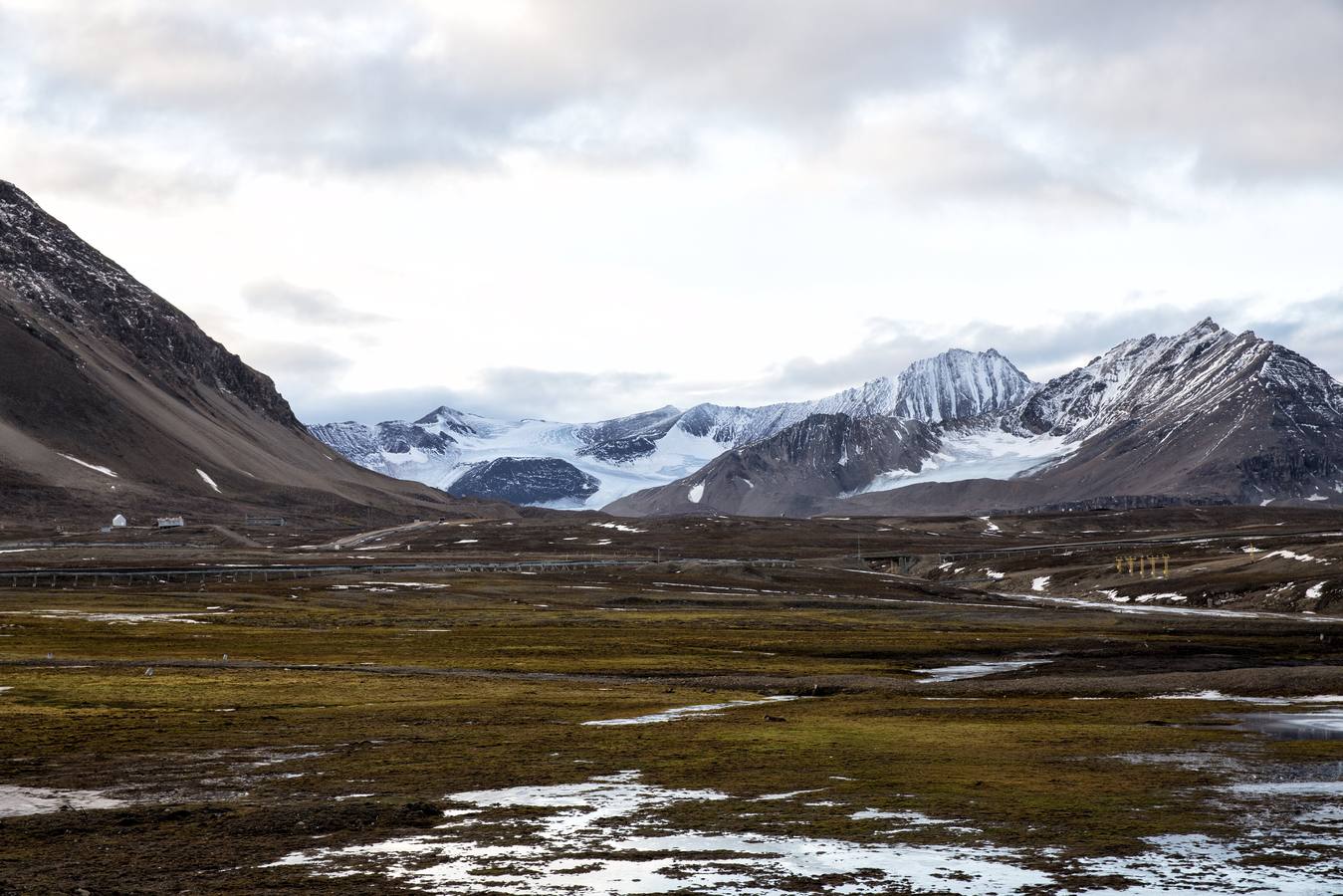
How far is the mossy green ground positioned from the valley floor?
159 millimetres

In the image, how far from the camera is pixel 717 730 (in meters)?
43.9

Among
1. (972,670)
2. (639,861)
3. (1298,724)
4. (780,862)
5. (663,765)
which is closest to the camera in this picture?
(780,862)

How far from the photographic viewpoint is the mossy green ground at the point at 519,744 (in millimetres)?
27844

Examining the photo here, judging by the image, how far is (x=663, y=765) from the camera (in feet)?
121

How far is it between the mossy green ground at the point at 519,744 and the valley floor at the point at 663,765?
16 cm

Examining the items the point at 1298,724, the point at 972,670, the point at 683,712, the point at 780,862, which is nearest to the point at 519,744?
the point at 683,712

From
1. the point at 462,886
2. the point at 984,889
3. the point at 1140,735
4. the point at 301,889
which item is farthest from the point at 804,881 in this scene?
the point at 1140,735

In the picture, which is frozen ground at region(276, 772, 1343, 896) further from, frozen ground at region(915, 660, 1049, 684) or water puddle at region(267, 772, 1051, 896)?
frozen ground at region(915, 660, 1049, 684)

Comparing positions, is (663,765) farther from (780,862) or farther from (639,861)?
(780,862)

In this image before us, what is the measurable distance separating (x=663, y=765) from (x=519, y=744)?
603 cm

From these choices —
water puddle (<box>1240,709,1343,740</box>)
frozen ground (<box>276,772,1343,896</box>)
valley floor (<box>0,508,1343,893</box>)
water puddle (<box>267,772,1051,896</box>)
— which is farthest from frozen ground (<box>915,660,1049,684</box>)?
water puddle (<box>267,772,1051,896</box>)

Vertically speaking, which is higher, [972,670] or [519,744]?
[519,744]

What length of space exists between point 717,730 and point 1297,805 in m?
18.4

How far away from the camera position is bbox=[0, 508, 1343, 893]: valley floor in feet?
82.0
